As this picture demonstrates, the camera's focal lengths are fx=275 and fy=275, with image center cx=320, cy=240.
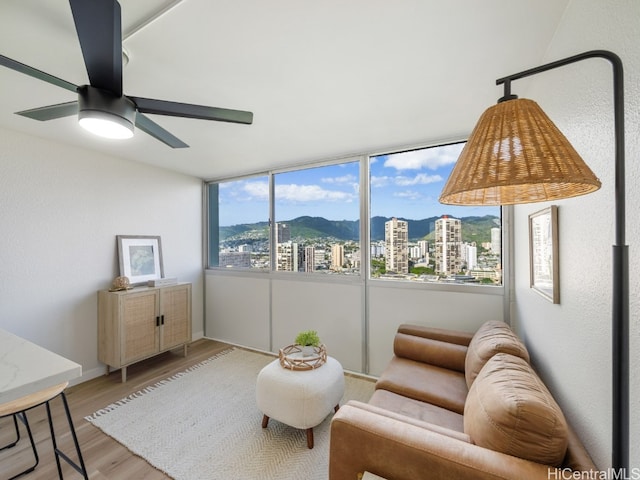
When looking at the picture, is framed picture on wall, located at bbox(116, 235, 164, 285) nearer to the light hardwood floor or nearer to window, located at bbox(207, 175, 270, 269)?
window, located at bbox(207, 175, 270, 269)

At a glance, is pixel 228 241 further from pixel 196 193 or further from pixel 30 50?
pixel 30 50

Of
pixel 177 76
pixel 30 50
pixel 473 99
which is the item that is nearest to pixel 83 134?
pixel 30 50

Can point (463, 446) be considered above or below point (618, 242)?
below

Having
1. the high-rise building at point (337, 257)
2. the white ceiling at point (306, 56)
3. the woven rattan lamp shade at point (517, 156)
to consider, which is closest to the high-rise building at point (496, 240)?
the white ceiling at point (306, 56)

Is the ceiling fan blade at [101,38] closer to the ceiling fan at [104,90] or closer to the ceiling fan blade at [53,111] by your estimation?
the ceiling fan at [104,90]

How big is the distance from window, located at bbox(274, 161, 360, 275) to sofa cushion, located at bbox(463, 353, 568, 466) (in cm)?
Result: 199

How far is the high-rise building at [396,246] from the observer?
291cm

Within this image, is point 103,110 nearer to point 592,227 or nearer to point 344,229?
point 592,227

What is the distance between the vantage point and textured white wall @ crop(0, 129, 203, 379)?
8.16 feet

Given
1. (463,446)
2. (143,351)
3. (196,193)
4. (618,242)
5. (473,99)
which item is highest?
(473,99)

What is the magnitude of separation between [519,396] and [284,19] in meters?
1.86

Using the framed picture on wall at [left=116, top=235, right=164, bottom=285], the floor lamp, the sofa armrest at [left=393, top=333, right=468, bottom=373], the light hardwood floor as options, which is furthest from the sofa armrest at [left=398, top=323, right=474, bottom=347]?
the framed picture on wall at [left=116, top=235, right=164, bottom=285]

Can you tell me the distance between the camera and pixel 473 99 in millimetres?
1927

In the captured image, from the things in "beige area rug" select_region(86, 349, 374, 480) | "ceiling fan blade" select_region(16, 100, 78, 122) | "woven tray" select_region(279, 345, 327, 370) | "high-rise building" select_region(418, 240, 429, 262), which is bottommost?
"beige area rug" select_region(86, 349, 374, 480)
